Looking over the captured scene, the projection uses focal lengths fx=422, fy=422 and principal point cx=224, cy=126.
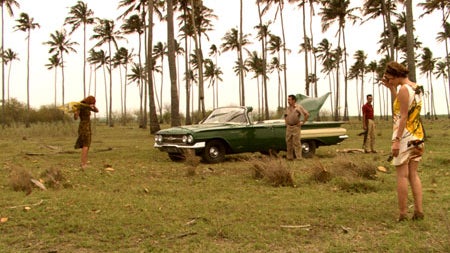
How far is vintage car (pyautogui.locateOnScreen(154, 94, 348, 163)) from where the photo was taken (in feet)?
33.3

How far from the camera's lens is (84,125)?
30.0ft

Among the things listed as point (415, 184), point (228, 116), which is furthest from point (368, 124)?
point (415, 184)

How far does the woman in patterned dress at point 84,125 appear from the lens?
9113 millimetres

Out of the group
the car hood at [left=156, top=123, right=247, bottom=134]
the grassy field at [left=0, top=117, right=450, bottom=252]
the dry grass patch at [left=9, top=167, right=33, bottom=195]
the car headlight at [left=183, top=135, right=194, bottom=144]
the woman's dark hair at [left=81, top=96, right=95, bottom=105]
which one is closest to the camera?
the grassy field at [left=0, top=117, right=450, bottom=252]

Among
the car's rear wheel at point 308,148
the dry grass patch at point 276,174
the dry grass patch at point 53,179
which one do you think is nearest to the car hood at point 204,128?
the car's rear wheel at point 308,148

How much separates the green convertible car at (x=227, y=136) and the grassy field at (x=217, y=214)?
6.62 feet

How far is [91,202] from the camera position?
5.54m

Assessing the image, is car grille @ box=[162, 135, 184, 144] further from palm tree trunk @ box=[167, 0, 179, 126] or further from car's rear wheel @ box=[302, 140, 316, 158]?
palm tree trunk @ box=[167, 0, 179, 126]

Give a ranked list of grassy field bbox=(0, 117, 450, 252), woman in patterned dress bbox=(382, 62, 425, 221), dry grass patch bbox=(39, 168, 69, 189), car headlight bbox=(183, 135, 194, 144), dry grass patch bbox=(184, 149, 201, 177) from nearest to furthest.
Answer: grassy field bbox=(0, 117, 450, 252) → woman in patterned dress bbox=(382, 62, 425, 221) → dry grass patch bbox=(39, 168, 69, 189) → dry grass patch bbox=(184, 149, 201, 177) → car headlight bbox=(183, 135, 194, 144)

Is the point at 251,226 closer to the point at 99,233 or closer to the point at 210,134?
the point at 99,233

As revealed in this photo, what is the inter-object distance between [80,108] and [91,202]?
423 cm

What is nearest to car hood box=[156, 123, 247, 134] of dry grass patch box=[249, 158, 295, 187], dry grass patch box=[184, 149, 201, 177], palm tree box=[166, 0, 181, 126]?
dry grass patch box=[184, 149, 201, 177]

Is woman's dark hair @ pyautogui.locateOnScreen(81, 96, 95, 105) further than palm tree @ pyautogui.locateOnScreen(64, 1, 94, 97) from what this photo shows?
No

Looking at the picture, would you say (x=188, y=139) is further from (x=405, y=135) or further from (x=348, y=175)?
(x=405, y=135)
